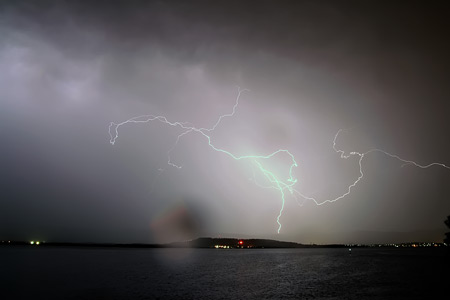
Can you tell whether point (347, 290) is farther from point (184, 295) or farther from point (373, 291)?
point (184, 295)

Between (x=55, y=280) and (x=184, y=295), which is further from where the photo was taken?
(x=55, y=280)

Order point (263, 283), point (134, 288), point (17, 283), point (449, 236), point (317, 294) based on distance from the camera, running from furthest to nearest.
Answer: point (449, 236)
point (263, 283)
point (17, 283)
point (134, 288)
point (317, 294)

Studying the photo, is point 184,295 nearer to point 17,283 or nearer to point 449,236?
point 17,283

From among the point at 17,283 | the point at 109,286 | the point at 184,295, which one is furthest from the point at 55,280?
the point at 184,295

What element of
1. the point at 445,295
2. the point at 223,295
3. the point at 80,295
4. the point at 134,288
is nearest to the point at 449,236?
the point at 445,295

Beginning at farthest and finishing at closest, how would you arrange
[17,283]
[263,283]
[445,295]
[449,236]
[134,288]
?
[449,236] < [263,283] < [17,283] < [134,288] < [445,295]

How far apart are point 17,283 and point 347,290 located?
4607 cm

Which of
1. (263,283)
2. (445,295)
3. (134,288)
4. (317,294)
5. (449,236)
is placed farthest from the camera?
(449,236)

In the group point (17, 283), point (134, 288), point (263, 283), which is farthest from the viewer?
point (263, 283)

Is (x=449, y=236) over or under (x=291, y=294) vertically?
over

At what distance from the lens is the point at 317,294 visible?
42.3 m

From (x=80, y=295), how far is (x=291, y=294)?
25.0 m

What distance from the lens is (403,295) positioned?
133ft

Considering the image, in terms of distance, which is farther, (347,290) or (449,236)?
(449,236)
